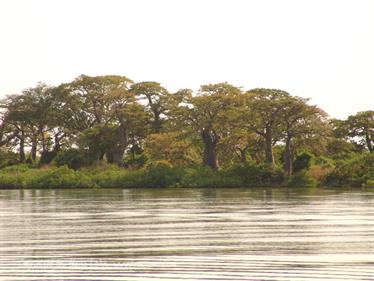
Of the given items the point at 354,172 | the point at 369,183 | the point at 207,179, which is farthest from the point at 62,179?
the point at 369,183

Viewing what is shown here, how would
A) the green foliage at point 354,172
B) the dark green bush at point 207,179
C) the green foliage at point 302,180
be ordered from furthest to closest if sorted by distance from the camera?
the dark green bush at point 207,179 → the green foliage at point 302,180 → the green foliage at point 354,172

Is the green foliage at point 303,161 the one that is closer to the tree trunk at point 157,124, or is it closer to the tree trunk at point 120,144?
the tree trunk at point 157,124

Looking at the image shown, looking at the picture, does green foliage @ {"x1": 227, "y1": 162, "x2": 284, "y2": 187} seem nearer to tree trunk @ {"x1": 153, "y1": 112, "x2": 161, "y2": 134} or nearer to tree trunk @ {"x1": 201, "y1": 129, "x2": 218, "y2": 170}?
tree trunk @ {"x1": 201, "y1": 129, "x2": 218, "y2": 170}

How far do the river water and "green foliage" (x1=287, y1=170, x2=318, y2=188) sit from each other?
31.9 m

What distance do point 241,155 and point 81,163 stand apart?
755 inches

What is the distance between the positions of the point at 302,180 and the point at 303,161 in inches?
154

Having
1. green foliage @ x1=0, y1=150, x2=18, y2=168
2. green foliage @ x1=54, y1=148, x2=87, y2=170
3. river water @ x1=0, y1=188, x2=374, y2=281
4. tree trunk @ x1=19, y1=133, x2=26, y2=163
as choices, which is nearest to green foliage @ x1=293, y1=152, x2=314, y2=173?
green foliage @ x1=54, y1=148, x2=87, y2=170

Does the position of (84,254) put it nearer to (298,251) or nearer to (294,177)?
(298,251)

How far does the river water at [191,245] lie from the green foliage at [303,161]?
35618 millimetres

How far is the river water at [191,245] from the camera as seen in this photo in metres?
14.8

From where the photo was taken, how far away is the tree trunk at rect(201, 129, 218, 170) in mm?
72812

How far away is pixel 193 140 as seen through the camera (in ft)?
242

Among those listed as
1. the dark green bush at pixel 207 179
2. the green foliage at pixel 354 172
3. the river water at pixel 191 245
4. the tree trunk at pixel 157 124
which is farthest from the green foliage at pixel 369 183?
the river water at pixel 191 245

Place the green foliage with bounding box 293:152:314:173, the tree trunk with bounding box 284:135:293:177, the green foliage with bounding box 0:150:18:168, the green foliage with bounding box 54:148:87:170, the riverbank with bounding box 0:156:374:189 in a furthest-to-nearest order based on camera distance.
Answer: the green foliage with bounding box 0:150:18:168
the green foliage with bounding box 54:148:87:170
the green foliage with bounding box 293:152:314:173
the tree trunk with bounding box 284:135:293:177
the riverbank with bounding box 0:156:374:189
